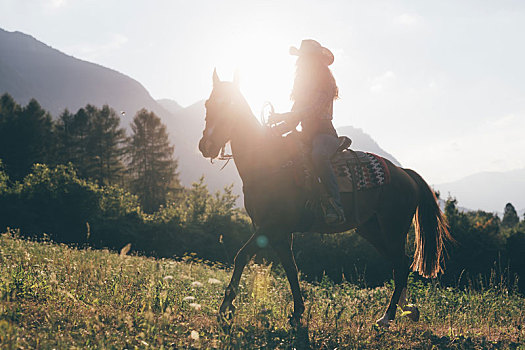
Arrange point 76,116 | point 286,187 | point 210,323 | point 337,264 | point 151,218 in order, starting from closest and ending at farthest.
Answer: point 210,323 < point 286,187 < point 337,264 < point 151,218 < point 76,116

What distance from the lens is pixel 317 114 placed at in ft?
16.6

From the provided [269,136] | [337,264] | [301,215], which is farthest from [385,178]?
[337,264]

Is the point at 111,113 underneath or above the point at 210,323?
above

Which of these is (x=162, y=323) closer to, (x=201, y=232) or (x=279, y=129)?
(x=279, y=129)

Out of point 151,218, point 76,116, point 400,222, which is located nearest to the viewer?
point 400,222

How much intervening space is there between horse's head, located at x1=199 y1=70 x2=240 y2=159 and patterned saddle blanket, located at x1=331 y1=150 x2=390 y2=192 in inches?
67.2

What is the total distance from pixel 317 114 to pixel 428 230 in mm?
3145

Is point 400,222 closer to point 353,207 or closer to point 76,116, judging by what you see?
point 353,207

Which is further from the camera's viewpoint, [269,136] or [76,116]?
[76,116]

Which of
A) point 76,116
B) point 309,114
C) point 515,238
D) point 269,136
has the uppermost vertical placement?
point 76,116

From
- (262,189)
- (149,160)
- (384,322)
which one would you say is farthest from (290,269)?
(149,160)

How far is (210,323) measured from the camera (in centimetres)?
412

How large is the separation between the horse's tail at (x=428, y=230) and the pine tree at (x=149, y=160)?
35.8m

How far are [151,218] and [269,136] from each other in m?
15.4
